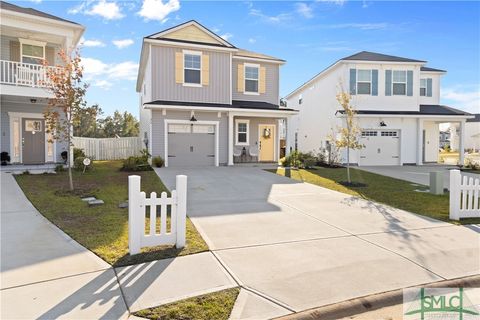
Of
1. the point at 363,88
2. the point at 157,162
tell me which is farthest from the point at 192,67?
the point at 363,88

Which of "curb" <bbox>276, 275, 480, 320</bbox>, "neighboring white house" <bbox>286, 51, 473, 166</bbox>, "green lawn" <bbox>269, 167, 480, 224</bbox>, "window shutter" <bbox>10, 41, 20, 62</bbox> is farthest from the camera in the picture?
"neighboring white house" <bbox>286, 51, 473, 166</bbox>

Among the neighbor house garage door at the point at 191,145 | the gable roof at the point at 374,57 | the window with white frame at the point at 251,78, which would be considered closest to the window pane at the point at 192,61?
the neighbor house garage door at the point at 191,145

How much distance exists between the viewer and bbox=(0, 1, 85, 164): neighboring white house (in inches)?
526

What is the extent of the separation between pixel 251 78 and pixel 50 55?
35.5ft

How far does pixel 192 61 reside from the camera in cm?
1709

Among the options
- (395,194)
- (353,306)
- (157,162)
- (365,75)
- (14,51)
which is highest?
(365,75)

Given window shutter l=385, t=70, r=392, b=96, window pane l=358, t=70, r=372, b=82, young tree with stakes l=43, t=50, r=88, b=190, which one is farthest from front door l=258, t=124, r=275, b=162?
young tree with stakes l=43, t=50, r=88, b=190

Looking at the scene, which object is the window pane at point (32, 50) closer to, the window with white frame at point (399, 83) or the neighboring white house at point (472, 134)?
the window with white frame at point (399, 83)

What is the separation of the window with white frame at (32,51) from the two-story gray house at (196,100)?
4.88 metres

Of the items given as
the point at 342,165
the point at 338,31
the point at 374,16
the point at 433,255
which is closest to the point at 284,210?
the point at 433,255

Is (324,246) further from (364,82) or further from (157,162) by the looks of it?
(364,82)

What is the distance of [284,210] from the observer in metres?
7.73

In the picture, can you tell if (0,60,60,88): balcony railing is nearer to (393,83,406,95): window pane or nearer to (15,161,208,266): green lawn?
(15,161,208,266): green lawn

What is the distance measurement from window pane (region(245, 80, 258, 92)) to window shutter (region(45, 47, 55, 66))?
10391 mm
